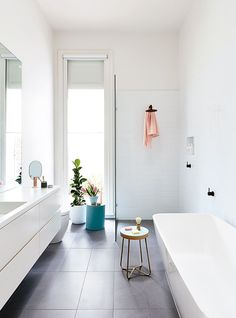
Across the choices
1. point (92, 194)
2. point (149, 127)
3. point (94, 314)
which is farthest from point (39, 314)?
point (149, 127)

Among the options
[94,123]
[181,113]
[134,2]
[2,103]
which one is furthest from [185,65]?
[2,103]

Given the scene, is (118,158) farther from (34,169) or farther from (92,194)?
(34,169)

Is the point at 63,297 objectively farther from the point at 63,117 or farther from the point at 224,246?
the point at 63,117

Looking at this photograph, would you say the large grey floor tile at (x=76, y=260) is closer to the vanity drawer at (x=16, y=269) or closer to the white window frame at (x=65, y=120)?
the vanity drawer at (x=16, y=269)

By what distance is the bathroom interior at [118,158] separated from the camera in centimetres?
194

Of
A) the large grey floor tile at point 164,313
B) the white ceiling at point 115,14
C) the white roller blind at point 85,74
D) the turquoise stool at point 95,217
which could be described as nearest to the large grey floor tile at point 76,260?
the turquoise stool at point 95,217

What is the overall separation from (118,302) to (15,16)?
3138mm

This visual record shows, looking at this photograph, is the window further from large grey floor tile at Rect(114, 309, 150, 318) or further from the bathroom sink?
large grey floor tile at Rect(114, 309, 150, 318)

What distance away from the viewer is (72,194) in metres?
4.07

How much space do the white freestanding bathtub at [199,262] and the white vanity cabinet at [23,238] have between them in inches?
42.5

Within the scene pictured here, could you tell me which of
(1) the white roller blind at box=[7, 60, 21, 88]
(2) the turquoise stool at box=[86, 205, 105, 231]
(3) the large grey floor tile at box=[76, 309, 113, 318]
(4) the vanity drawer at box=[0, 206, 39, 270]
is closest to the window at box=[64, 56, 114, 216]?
(2) the turquoise stool at box=[86, 205, 105, 231]

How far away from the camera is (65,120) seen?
425 cm

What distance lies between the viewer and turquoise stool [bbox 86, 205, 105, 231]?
12.3 feet

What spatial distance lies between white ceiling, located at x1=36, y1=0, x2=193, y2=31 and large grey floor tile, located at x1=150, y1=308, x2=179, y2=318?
146 inches
